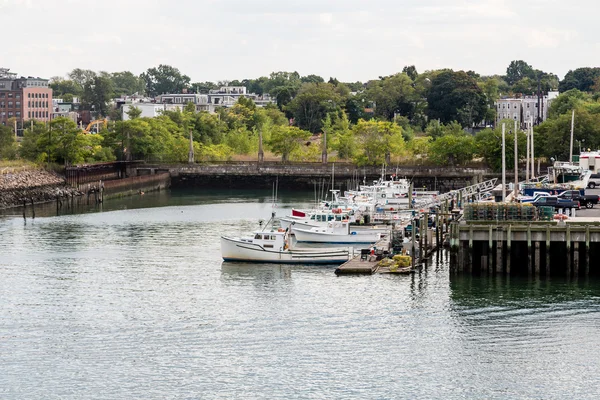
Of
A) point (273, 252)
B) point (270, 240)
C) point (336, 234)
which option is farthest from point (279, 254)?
Result: point (336, 234)

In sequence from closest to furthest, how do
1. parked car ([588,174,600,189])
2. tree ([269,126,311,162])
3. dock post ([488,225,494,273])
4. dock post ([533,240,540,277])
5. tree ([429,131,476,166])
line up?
dock post ([533,240,540,277]) < dock post ([488,225,494,273]) < parked car ([588,174,600,189]) < tree ([429,131,476,166]) < tree ([269,126,311,162])

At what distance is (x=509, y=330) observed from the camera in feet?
169

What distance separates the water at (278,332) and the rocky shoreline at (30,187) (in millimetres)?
37804

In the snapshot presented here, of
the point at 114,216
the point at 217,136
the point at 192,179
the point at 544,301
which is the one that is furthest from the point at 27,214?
the point at 217,136

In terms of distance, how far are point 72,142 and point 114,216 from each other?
1411 inches

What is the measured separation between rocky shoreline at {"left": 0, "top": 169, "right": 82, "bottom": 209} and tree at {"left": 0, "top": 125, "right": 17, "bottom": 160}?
14.4 metres

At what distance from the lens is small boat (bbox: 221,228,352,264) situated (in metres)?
69.6

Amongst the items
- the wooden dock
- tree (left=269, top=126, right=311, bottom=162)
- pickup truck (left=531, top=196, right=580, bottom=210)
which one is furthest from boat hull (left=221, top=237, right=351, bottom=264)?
tree (left=269, top=126, right=311, bottom=162)

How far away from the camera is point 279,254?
2739 inches

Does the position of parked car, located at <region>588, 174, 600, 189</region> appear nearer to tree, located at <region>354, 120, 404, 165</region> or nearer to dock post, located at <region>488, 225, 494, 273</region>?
dock post, located at <region>488, 225, 494, 273</region>

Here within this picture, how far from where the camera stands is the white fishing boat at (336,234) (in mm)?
77375

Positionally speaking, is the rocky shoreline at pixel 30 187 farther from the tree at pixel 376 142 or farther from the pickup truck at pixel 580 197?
the pickup truck at pixel 580 197

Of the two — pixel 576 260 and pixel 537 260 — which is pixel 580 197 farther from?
pixel 537 260

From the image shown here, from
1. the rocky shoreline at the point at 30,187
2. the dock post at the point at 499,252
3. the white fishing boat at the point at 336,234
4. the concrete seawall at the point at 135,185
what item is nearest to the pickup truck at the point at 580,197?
the white fishing boat at the point at 336,234
